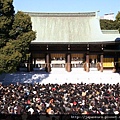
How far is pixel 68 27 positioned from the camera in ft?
118

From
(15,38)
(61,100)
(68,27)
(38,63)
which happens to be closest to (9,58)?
(15,38)

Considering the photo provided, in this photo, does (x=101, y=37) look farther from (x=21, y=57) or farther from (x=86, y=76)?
(x=21, y=57)

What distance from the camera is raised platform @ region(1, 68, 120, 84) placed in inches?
1178

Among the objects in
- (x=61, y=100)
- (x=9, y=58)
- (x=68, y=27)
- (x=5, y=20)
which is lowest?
(x=61, y=100)

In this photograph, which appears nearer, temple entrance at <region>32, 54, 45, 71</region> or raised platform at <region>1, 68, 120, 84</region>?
raised platform at <region>1, 68, 120, 84</region>

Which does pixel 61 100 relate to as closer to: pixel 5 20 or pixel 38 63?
pixel 5 20

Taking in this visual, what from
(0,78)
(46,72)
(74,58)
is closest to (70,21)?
(74,58)

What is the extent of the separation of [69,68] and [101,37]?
195 inches

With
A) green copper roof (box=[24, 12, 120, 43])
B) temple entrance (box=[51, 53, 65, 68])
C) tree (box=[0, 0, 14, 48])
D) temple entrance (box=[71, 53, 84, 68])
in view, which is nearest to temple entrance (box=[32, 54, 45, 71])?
temple entrance (box=[51, 53, 65, 68])

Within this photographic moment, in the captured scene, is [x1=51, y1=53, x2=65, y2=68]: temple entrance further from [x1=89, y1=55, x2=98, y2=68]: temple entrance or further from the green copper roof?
[x1=89, y1=55, x2=98, y2=68]: temple entrance

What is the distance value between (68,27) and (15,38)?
11421 millimetres

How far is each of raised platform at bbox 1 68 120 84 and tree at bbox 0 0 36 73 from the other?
17.5 ft

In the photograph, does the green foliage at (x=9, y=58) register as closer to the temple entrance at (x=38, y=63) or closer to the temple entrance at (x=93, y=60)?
the temple entrance at (x=38, y=63)

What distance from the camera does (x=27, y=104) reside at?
16.0 meters
